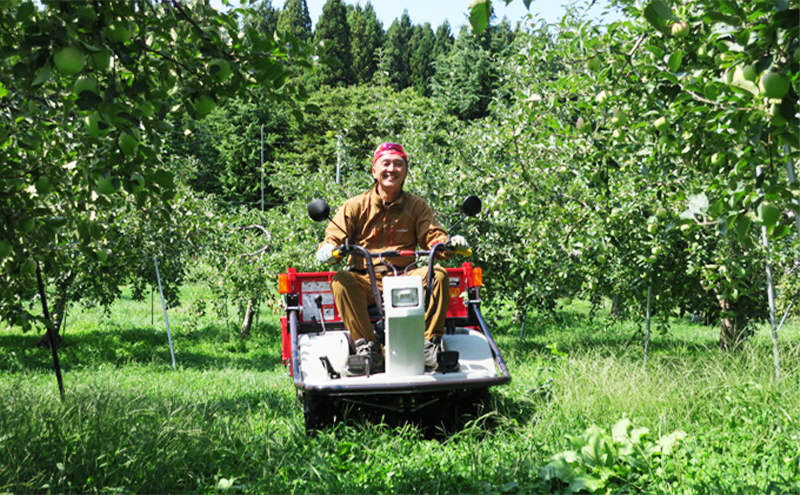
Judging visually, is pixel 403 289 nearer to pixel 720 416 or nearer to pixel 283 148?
pixel 720 416

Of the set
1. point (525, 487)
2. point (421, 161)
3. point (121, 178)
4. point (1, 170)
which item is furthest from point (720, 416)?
point (421, 161)

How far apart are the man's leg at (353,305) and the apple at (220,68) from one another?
227cm

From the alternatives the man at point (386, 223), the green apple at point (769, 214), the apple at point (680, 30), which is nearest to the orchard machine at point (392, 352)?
the man at point (386, 223)

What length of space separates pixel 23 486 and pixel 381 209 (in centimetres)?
270

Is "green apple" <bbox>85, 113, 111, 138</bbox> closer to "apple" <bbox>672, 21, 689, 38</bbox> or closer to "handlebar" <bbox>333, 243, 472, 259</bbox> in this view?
"apple" <bbox>672, 21, 689, 38</bbox>

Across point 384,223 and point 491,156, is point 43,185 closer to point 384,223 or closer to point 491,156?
point 384,223

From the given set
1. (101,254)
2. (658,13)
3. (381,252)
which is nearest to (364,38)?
(381,252)

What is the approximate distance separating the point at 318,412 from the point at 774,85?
342 centimetres

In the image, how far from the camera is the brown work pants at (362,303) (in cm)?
440

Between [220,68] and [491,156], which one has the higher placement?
[491,156]

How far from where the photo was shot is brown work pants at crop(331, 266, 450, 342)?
4.40m

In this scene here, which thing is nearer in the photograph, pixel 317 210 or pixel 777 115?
pixel 777 115

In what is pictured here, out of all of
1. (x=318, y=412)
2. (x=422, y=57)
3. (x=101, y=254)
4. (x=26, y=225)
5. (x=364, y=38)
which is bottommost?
(x=318, y=412)

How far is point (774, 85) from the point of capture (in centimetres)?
164
